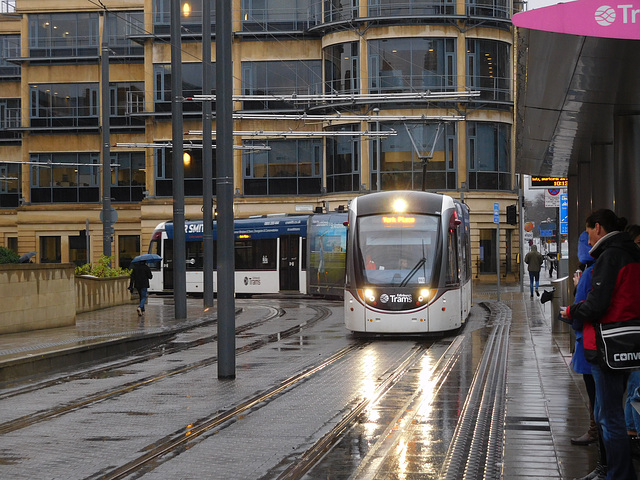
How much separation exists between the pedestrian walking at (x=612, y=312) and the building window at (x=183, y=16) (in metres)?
48.3

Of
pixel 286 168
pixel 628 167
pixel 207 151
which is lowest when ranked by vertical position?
pixel 628 167

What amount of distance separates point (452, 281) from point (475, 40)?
30584 millimetres

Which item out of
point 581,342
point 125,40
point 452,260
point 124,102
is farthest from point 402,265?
point 125,40

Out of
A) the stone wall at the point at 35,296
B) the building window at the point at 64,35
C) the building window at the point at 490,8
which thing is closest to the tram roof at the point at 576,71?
the stone wall at the point at 35,296

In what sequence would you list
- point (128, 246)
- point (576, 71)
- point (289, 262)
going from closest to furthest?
1. point (576, 71)
2. point (289, 262)
3. point (128, 246)

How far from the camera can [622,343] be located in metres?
6.98

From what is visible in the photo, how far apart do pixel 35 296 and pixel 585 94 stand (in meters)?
15.2

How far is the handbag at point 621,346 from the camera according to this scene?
22.9 ft

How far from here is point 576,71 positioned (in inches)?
329

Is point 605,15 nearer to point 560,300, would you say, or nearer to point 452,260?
point 560,300

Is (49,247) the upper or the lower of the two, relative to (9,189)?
lower

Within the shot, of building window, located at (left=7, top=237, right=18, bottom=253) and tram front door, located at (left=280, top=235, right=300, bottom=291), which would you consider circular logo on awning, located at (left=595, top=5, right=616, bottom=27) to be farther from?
building window, located at (left=7, top=237, right=18, bottom=253)

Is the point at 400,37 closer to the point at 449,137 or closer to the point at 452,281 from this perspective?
the point at 449,137

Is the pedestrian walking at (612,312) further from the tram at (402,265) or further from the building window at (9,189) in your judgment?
the building window at (9,189)
